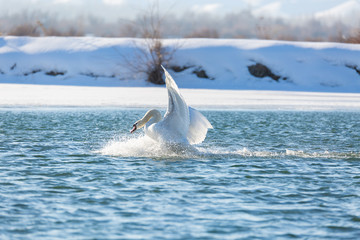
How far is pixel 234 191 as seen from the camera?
8188mm

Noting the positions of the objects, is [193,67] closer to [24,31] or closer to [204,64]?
[204,64]

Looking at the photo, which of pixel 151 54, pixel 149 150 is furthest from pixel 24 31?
pixel 149 150

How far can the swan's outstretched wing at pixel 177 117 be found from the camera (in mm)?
10969

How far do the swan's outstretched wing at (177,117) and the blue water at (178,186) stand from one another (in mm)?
449

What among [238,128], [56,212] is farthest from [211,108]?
[56,212]

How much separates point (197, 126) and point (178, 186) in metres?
3.19

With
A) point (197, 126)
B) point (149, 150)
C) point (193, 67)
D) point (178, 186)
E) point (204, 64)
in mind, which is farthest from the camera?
point (204, 64)

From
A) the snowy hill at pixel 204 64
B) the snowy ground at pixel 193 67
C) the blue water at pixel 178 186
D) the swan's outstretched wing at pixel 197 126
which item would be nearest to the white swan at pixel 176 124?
the swan's outstretched wing at pixel 197 126

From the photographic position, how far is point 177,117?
11156 mm

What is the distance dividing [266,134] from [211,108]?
7976 millimetres

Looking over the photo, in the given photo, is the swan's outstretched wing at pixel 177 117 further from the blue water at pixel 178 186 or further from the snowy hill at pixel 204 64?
the snowy hill at pixel 204 64

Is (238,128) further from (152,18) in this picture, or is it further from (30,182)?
(152,18)

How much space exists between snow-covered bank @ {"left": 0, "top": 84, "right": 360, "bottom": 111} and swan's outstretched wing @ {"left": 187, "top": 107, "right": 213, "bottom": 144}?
11376 millimetres

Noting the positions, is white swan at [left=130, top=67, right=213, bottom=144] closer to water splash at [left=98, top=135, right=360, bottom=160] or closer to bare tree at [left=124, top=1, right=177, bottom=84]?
water splash at [left=98, top=135, right=360, bottom=160]
